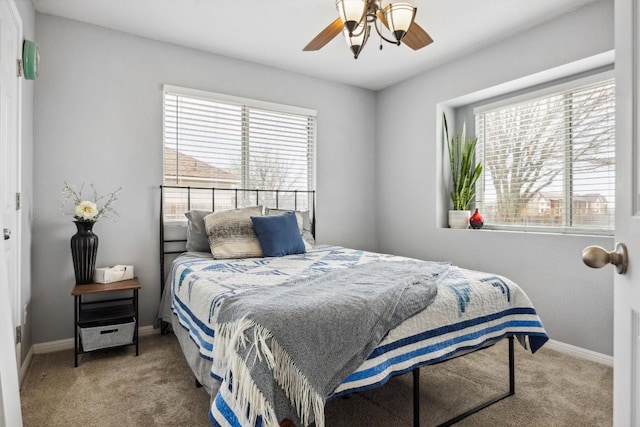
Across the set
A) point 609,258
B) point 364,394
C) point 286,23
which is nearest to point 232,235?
point 364,394

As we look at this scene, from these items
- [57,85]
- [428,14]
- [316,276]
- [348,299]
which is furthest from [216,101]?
[348,299]

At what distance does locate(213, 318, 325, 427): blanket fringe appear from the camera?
1245mm

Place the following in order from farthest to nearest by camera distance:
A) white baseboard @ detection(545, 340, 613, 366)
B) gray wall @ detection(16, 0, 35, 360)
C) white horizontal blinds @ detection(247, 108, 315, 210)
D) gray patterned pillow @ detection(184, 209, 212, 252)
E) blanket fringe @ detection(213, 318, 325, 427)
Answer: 1. white horizontal blinds @ detection(247, 108, 315, 210)
2. gray patterned pillow @ detection(184, 209, 212, 252)
3. white baseboard @ detection(545, 340, 613, 366)
4. gray wall @ detection(16, 0, 35, 360)
5. blanket fringe @ detection(213, 318, 325, 427)

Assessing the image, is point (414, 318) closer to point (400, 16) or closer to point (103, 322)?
point (400, 16)

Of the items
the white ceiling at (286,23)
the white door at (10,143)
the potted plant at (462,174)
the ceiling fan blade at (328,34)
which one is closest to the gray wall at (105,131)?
the white ceiling at (286,23)

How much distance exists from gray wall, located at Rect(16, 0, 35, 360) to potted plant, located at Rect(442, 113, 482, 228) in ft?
11.9

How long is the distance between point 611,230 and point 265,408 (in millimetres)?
2915

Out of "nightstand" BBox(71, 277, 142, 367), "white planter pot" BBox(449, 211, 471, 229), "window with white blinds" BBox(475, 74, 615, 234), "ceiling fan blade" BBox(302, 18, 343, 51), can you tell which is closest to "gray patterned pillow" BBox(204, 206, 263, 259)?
"nightstand" BBox(71, 277, 142, 367)

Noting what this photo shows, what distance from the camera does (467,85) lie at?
3.61 m

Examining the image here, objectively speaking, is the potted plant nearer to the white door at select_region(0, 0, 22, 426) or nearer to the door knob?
the door knob

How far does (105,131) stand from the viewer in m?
3.11

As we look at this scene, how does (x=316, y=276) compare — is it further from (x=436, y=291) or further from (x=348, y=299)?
(x=436, y=291)

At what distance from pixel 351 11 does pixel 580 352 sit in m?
2.91

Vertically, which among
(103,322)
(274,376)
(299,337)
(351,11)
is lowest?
(103,322)
